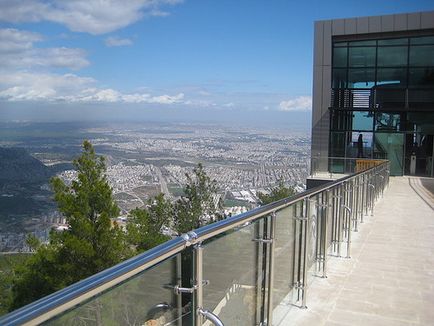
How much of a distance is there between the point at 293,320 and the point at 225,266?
1.65 metres

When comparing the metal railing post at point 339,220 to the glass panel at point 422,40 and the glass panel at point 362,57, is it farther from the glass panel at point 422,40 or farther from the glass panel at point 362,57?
the glass panel at point 422,40

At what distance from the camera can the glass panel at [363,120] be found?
2406 cm

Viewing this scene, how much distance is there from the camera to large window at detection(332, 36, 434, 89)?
23.8 m

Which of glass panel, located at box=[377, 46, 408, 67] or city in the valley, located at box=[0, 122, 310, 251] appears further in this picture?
city in the valley, located at box=[0, 122, 310, 251]

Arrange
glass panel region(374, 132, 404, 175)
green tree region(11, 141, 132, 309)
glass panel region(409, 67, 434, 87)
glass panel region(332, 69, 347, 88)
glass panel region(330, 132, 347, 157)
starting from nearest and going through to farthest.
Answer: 1. green tree region(11, 141, 132, 309)
2. glass panel region(374, 132, 404, 175)
3. glass panel region(409, 67, 434, 87)
4. glass panel region(330, 132, 347, 157)
5. glass panel region(332, 69, 347, 88)

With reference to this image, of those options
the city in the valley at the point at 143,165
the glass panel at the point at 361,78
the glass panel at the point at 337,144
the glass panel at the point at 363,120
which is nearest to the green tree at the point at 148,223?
the city in the valley at the point at 143,165

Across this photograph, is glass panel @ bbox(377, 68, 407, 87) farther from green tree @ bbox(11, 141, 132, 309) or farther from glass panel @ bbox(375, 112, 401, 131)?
green tree @ bbox(11, 141, 132, 309)

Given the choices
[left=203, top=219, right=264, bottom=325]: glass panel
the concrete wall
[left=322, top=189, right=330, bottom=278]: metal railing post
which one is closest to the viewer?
[left=203, top=219, right=264, bottom=325]: glass panel

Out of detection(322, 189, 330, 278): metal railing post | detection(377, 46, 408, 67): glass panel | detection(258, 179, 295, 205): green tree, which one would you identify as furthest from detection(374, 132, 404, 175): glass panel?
detection(322, 189, 330, 278): metal railing post

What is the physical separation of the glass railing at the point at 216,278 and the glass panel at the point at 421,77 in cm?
2126

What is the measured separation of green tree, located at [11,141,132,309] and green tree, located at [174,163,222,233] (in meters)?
9.91

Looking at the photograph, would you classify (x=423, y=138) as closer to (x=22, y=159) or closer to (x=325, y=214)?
(x=325, y=214)

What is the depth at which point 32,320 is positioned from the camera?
3.83ft

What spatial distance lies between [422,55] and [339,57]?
14.6 ft
